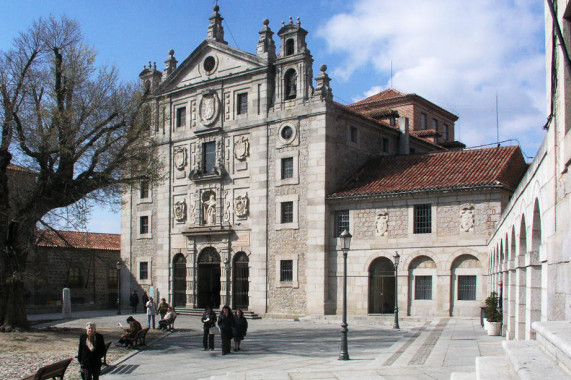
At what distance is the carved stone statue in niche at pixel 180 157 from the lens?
43344 mm

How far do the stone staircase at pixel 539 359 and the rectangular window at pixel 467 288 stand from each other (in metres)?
23.9

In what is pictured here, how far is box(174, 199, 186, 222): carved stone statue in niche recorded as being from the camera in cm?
4303

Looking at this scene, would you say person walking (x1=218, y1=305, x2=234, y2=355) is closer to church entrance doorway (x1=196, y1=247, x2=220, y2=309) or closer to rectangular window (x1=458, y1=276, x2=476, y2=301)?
rectangular window (x1=458, y1=276, x2=476, y2=301)

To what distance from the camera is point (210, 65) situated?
42375 mm

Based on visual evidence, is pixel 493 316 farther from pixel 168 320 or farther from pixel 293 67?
pixel 293 67

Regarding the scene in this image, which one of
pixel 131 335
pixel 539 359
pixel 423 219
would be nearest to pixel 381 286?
pixel 423 219

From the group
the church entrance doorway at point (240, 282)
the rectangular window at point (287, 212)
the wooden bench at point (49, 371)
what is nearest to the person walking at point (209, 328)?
the wooden bench at point (49, 371)

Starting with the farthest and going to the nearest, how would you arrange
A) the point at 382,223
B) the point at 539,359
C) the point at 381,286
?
the point at 381,286
the point at 382,223
the point at 539,359

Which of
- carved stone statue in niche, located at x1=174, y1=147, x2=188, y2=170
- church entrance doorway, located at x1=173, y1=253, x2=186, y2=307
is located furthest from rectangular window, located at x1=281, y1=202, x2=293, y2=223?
carved stone statue in niche, located at x1=174, y1=147, x2=188, y2=170

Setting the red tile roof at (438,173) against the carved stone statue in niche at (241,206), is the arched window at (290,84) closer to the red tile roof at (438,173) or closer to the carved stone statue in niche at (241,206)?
the red tile roof at (438,173)

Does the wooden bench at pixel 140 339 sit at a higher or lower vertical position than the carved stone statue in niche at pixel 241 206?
lower

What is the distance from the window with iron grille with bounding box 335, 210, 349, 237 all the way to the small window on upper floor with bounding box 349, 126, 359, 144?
494 centimetres

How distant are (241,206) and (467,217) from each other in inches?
541

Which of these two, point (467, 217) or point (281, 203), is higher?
point (281, 203)
